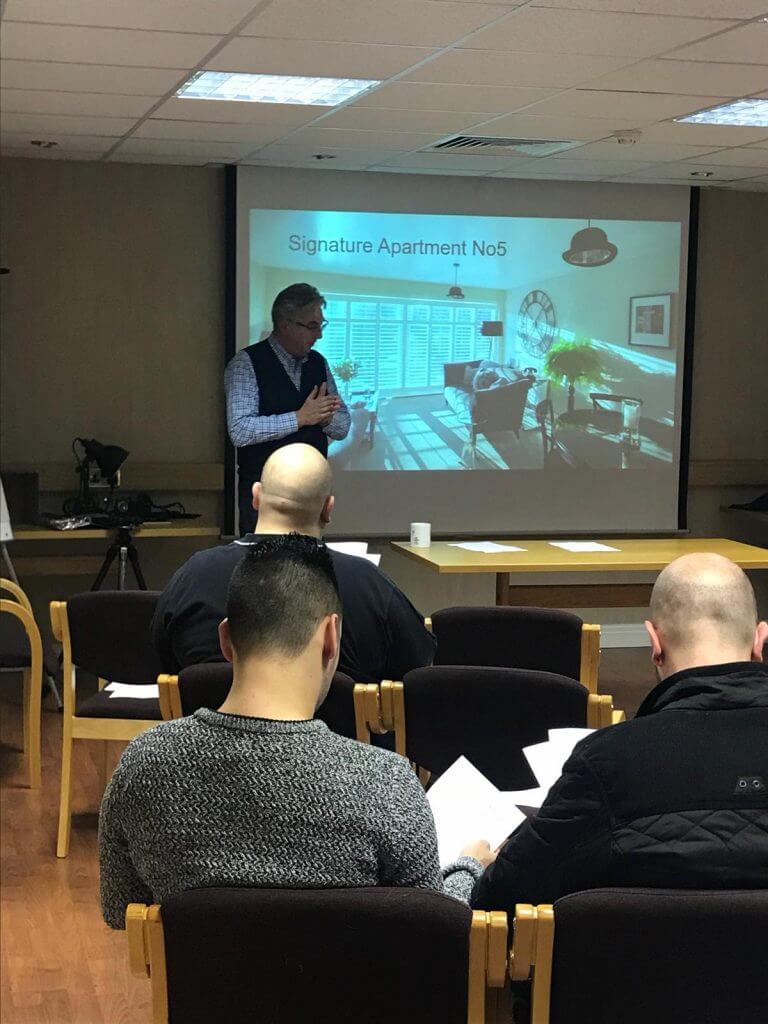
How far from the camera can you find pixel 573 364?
766 cm

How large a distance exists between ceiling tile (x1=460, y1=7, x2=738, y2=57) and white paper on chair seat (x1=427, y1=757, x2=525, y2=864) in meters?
2.49

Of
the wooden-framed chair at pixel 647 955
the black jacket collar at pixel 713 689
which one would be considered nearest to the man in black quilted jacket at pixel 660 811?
the black jacket collar at pixel 713 689

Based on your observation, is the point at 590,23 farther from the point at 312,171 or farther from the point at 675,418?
the point at 675,418

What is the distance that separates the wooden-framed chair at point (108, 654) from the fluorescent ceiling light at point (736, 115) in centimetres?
314

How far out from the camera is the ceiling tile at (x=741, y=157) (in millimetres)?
6320

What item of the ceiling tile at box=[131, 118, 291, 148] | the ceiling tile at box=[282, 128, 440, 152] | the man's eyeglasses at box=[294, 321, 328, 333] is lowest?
the man's eyeglasses at box=[294, 321, 328, 333]

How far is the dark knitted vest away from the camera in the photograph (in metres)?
6.18

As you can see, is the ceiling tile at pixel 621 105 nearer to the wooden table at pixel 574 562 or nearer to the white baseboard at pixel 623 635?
the wooden table at pixel 574 562

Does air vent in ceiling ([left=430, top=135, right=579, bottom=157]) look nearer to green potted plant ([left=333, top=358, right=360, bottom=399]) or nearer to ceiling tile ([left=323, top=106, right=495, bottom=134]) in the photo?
ceiling tile ([left=323, top=106, right=495, bottom=134])

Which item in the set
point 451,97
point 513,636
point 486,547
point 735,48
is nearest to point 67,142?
point 451,97

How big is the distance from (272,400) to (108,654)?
2.31m

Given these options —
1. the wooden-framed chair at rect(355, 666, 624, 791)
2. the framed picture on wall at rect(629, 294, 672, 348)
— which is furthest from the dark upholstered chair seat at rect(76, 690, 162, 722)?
the framed picture on wall at rect(629, 294, 672, 348)

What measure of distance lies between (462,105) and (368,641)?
2.90 meters

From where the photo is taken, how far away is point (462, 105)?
523cm
